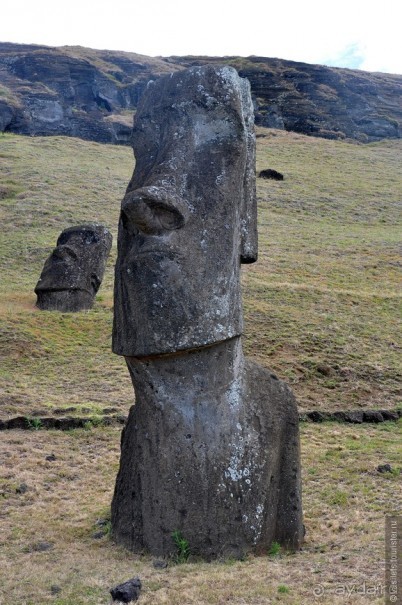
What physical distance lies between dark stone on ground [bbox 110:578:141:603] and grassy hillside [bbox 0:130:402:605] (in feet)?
0.23

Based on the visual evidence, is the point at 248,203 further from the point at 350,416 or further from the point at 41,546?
the point at 350,416

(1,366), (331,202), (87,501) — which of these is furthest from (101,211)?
(87,501)

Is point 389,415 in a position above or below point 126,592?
below

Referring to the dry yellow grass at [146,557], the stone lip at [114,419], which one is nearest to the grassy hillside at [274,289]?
the stone lip at [114,419]

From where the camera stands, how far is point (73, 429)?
36.3 ft

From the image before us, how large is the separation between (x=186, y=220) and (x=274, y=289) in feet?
50.9

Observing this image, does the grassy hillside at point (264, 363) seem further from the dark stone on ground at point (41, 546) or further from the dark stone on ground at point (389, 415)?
the dark stone on ground at point (389, 415)

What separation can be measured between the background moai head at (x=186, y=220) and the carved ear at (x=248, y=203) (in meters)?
0.01

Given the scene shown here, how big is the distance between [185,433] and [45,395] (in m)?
7.34

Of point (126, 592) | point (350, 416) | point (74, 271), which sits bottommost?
point (350, 416)

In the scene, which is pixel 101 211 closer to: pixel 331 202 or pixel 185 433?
pixel 331 202

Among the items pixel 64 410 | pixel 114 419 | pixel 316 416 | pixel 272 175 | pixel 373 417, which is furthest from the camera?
pixel 272 175

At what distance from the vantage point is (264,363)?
15.4 m

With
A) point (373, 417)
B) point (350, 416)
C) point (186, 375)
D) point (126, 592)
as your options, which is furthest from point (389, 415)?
point (126, 592)
